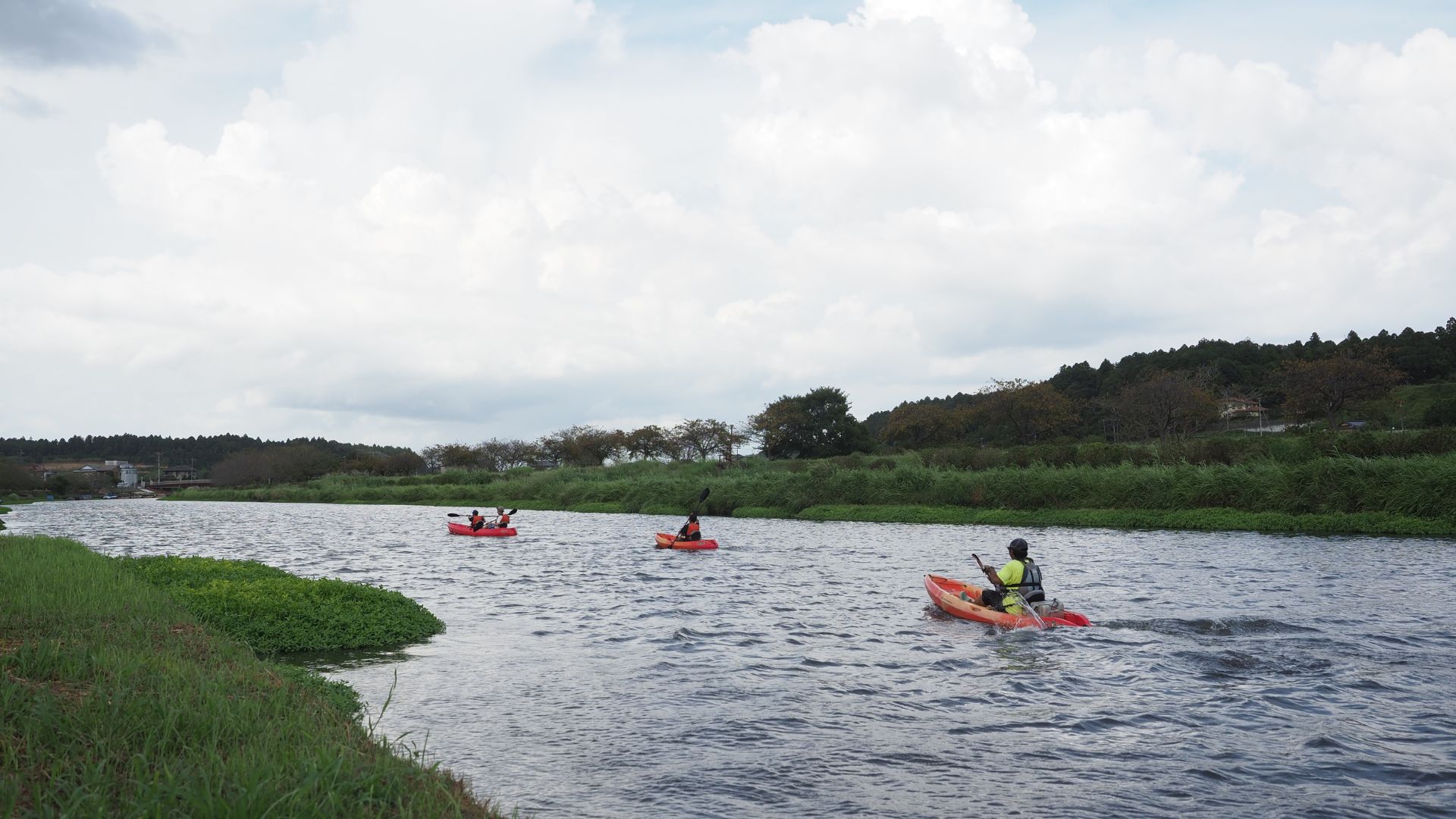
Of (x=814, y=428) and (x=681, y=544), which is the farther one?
(x=814, y=428)

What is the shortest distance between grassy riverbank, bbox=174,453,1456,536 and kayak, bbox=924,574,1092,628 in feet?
56.7

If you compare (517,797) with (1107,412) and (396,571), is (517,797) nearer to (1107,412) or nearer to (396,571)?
(396,571)

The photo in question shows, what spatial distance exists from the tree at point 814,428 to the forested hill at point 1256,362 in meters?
5.47

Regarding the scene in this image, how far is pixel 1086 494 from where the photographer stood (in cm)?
3747

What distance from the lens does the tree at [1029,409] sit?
228ft

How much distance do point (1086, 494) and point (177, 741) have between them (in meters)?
36.0

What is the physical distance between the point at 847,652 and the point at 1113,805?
6.67 m

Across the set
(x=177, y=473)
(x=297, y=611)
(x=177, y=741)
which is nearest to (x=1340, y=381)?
(x=297, y=611)

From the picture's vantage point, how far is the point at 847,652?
14.3 meters

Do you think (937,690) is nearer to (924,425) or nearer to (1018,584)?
(1018,584)

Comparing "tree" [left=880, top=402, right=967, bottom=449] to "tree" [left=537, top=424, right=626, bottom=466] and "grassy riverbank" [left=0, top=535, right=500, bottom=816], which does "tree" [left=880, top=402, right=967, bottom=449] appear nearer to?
"tree" [left=537, top=424, right=626, bottom=466]

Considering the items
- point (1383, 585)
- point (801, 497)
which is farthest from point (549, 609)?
point (801, 497)

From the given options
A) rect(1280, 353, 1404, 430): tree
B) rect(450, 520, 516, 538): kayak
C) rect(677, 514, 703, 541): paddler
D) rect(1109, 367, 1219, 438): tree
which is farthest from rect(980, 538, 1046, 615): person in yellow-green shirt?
rect(1280, 353, 1404, 430): tree

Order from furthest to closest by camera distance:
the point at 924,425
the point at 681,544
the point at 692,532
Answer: the point at 924,425, the point at 692,532, the point at 681,544
